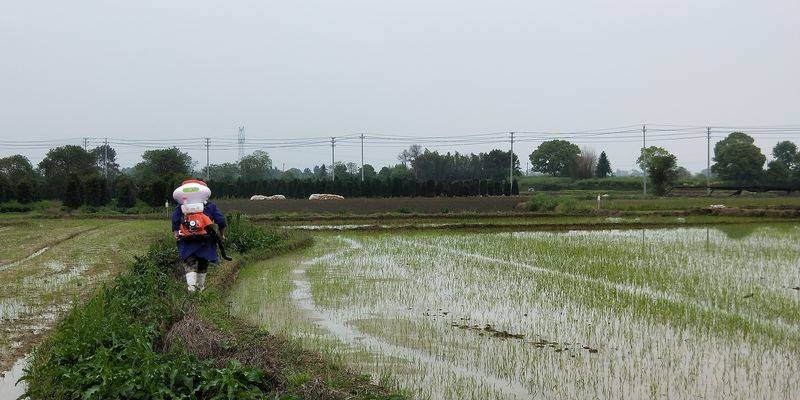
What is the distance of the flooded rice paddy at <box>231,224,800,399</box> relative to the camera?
4633 mm

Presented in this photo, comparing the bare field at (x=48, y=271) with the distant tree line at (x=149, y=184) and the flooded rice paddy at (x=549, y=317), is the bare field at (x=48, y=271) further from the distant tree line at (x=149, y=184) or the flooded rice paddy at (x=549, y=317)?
the distant tree line at (x=149, y=184)

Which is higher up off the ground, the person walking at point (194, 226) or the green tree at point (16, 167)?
the green tree at point (16, 167)

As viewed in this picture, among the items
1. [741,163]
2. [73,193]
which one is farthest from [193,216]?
[741,163]

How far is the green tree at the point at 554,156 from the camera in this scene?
66938 mm

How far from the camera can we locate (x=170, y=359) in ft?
13.7

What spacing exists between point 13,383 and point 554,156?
66.3 metres

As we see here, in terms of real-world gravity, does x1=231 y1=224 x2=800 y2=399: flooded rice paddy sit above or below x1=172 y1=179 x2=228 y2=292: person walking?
below

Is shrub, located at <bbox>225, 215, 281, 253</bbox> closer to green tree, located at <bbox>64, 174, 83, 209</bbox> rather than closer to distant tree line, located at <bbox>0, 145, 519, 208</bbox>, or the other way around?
distant tree line, located at <bbox>0, 145, 519, 208</bbox>

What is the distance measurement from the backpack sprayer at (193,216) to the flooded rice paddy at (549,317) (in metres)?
0.93

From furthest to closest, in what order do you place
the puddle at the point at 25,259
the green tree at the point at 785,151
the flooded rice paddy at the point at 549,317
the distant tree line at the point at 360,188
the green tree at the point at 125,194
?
the green tree at the point at 785,151, the distant tree line at the point at 360,188, the green tree at the point at 125,194, the puddle at the point at 25,259, the flooded rice paddy at the point at 549,317

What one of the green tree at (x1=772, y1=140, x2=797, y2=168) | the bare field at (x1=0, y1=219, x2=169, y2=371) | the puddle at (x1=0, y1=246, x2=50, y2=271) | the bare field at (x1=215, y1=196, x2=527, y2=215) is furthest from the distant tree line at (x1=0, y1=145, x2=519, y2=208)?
the green tree at (x1=772, y1=140, x2=797, y2=168)

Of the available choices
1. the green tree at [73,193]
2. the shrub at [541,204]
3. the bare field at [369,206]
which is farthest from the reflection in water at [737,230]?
the green tree at [73,193]

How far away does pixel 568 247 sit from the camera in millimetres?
14047

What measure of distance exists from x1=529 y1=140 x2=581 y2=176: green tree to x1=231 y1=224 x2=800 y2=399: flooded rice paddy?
5445cm
